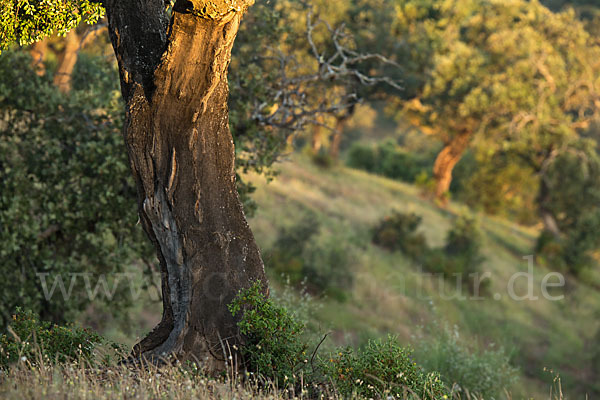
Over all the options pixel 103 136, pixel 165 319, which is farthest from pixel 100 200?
pixel 165 319

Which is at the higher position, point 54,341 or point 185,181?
point 185,181

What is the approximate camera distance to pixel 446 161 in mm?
34000

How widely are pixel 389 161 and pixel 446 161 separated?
11.9 metres

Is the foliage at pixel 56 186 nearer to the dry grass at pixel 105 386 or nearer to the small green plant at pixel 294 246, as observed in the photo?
the dry grass at pixel 105 386

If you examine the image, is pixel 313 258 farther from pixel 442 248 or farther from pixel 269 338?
pixel 269 338

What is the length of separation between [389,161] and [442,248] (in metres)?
21.0

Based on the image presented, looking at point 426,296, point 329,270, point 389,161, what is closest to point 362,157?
point 389,161

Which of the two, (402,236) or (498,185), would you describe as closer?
(402,236)

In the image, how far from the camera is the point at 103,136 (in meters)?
9.59

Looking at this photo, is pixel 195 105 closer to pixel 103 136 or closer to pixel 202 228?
pixel 202 228

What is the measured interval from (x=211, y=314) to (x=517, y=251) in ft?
88.1

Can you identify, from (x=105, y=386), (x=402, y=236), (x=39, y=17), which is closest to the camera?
(x=105, y=386)

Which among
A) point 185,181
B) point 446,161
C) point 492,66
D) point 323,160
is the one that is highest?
point 492,66

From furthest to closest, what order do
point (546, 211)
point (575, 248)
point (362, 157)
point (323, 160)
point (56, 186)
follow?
1. point (362, 157)
2. point (323, 160)
3. point (546, 211)
4. point (575, 248)
5. point (56, 186)
